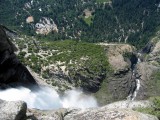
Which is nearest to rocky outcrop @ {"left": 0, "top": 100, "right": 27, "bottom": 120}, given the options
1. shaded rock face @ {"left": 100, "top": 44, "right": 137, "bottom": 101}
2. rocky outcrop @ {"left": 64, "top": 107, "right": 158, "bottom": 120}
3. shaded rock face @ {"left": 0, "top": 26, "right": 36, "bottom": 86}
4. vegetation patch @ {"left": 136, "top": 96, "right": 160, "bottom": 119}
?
rocky outcrop @ {"left": 64, "top": 107, "right": 158, "bottom": 120}

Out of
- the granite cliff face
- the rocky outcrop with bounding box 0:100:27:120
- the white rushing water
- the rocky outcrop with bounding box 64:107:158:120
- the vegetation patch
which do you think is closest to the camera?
the rocky outcrop with bounding box 64:107:158:120

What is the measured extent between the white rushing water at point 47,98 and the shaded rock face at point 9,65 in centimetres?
233

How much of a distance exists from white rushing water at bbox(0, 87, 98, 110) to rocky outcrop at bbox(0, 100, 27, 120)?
2824cm

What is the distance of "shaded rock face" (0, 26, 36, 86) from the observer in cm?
6169

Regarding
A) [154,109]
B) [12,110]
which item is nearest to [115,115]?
[12,110]

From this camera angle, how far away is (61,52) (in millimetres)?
122750

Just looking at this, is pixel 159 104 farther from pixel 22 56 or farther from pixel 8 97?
pixel 22 56

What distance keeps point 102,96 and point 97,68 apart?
875 cm

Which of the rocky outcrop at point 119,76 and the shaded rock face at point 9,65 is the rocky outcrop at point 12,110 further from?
the rocky outcrop at point 119,76

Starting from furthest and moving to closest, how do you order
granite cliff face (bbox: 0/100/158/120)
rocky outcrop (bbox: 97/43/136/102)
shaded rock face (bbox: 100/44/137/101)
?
1. shaded rock face (bbox: 100/44/137/101)
2. rocky outcrop (bbox: 97/43/136/102)
3. granite cliff face (bbox: 0/100/158/120)

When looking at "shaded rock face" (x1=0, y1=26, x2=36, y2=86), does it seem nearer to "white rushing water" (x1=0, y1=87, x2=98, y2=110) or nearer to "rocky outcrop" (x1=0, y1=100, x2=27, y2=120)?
"white rushing water" (x1=0, y1=87, x2=98, y2=110)

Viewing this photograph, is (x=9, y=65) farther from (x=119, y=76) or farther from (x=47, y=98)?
(x=119, y=76)

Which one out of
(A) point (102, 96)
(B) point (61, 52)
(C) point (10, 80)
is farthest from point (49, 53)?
(C) point (10, 80)

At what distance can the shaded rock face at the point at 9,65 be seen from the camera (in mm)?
61688
